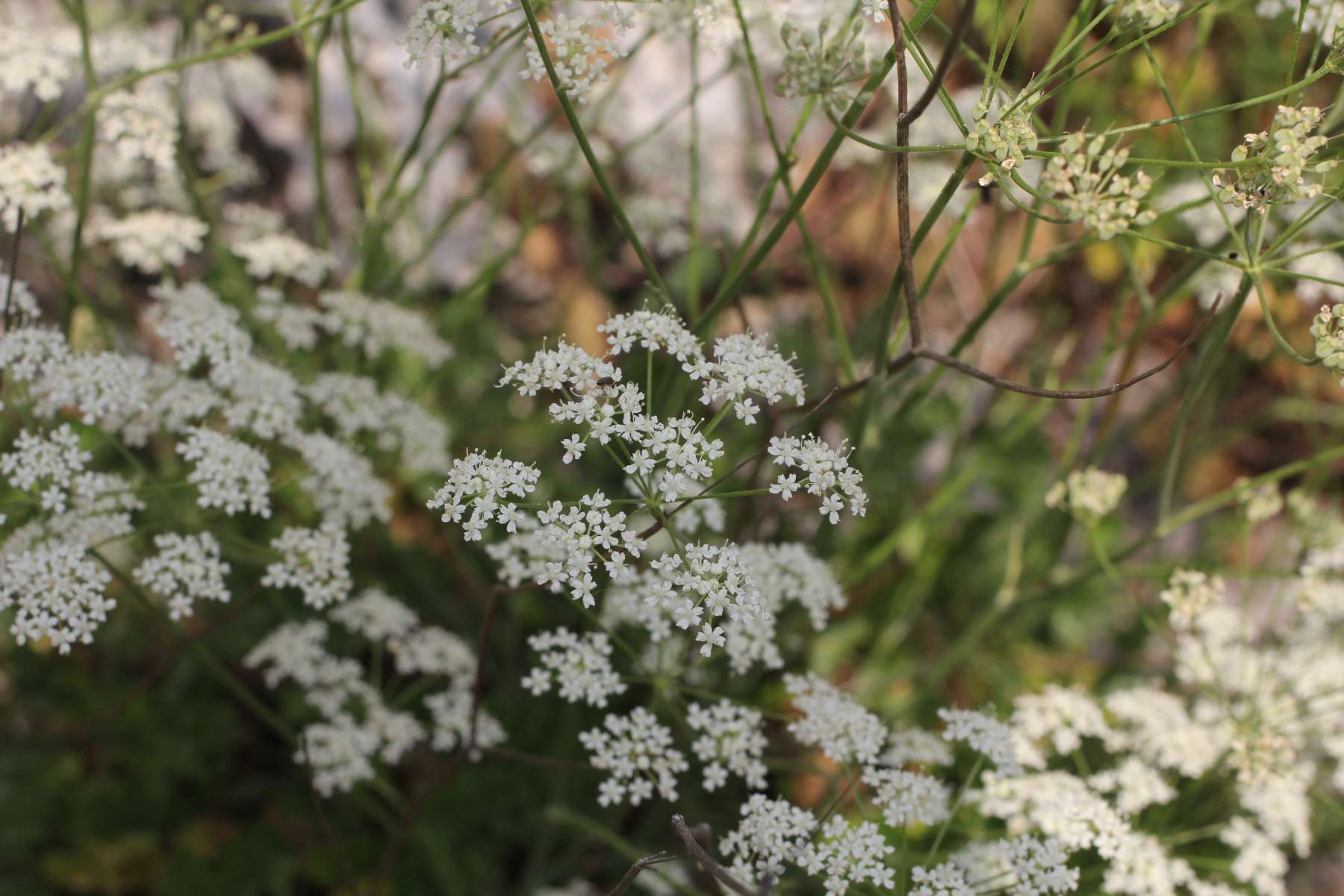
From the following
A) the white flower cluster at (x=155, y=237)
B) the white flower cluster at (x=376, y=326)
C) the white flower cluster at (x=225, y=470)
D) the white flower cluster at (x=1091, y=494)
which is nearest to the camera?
the white flower cluster at (x=225, y=470)

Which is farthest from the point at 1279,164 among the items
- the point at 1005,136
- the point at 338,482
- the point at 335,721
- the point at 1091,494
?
the point at 335,721

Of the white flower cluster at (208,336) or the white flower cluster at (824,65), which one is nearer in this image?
the white flower cluster at (824,65)

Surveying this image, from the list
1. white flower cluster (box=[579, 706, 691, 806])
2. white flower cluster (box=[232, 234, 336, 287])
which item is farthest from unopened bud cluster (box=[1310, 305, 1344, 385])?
white flower cluster (box=[232, 234, 336, 287])

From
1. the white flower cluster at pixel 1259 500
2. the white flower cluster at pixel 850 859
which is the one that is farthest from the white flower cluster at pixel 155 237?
the white flower cluster at pixel 1259 500

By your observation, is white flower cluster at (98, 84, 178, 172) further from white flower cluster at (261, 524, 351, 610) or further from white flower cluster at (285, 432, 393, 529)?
white flower cluster at (261, 524, 351, 610)

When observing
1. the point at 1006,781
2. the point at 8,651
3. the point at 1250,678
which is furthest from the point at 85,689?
the point at 1250,678

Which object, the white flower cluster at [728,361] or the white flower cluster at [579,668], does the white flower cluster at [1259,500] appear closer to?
the white flower cluster at [728,361]

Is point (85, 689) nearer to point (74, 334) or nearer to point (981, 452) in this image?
point (74, 334)
